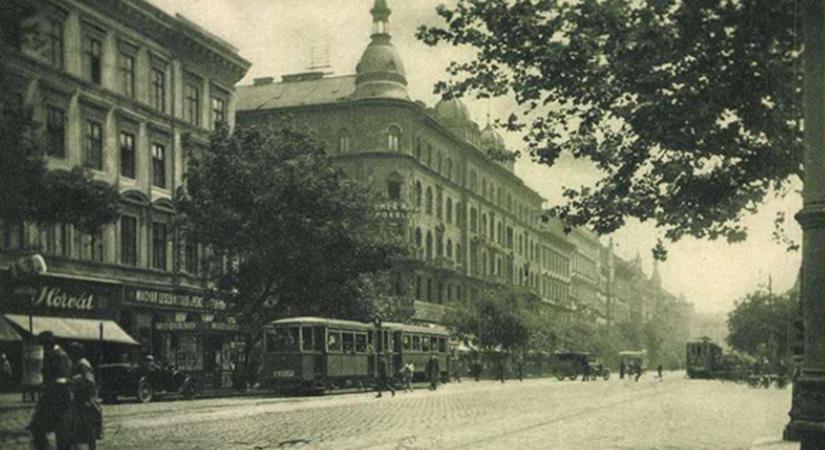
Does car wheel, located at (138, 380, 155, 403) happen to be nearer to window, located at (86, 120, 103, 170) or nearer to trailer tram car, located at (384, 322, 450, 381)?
window, located at (86, 120, 103, 170)

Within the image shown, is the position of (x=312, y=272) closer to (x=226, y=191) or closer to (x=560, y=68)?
(x=226, y=191)

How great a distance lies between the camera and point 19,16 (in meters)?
9.16

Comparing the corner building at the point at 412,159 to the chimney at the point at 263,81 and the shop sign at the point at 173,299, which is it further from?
the shop sign at the point at 173,299

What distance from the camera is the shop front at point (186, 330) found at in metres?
34.6

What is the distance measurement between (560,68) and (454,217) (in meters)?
59.5

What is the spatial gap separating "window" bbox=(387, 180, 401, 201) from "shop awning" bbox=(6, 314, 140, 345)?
35822 mm

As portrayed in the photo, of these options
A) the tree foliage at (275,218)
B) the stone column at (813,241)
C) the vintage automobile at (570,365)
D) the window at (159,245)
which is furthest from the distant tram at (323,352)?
the vintage automobile at (570,365)

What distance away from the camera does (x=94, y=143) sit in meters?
27.1

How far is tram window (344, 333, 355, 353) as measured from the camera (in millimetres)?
37812

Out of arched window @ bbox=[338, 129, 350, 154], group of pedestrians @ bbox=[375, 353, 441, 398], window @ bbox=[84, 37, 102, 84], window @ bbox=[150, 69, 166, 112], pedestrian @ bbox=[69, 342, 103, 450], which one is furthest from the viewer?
arched window @ bbox=[338, 129, 350, 154]

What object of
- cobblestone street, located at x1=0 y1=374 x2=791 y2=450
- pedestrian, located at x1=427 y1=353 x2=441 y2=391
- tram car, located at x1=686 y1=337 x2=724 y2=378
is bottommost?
tram car, located at x1=686 y1=337 x2=724 y2=378

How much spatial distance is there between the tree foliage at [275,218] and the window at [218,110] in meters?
3.86

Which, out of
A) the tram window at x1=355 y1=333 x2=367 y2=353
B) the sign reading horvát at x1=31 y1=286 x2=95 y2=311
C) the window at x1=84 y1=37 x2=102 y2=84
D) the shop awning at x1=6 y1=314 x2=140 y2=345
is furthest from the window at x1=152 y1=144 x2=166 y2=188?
the tram window at x1=355 y1=333 x2=367 y2=353

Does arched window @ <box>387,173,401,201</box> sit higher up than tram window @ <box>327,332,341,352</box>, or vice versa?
arched window @ <box>387,173,401,201</box>
